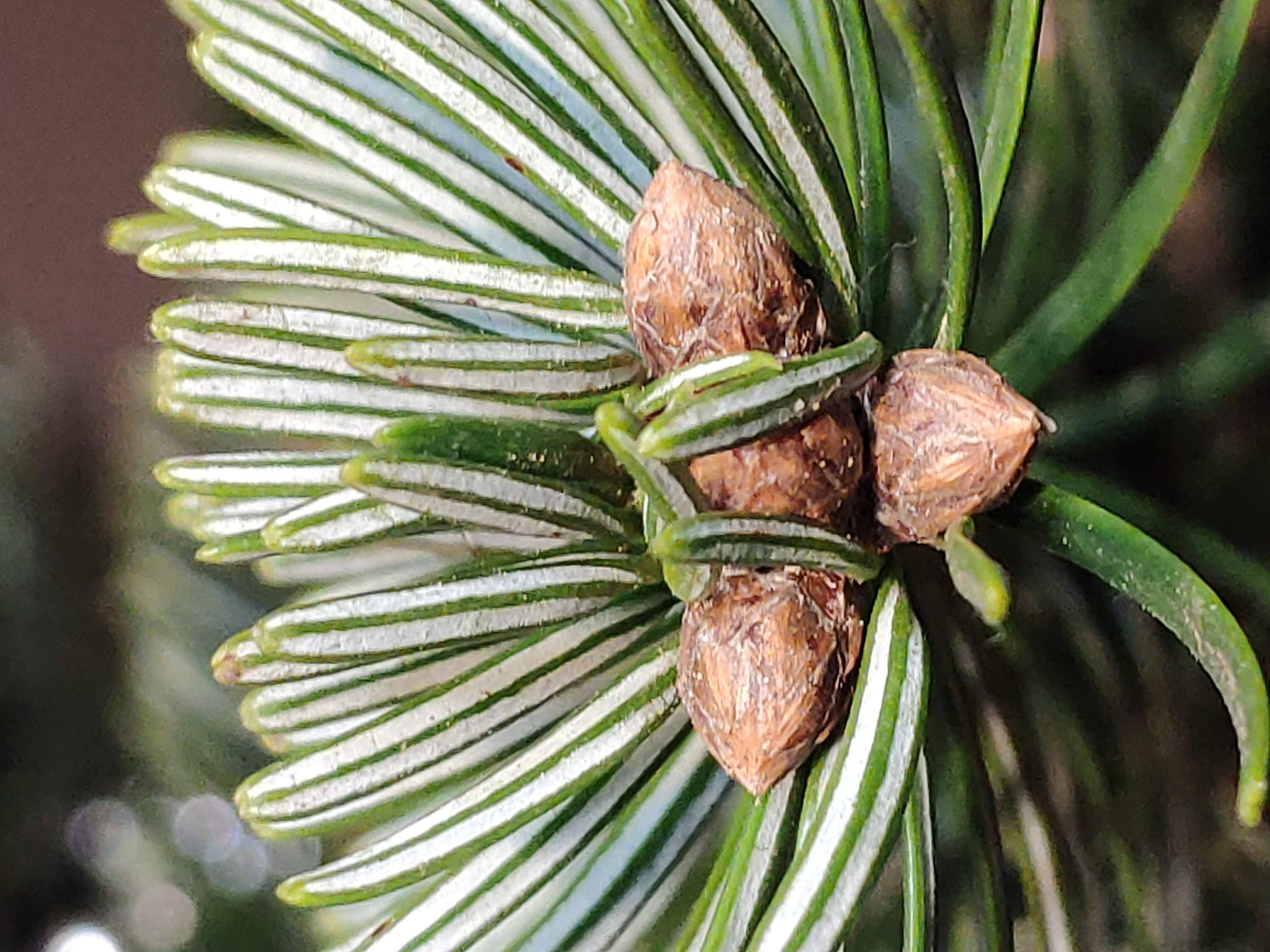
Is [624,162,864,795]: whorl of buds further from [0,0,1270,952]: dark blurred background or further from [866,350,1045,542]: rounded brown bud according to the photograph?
[0,0,1270,952]: dark blurred background

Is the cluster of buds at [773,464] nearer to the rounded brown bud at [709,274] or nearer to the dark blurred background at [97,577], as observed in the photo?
the rounded brown bud at [709,274]

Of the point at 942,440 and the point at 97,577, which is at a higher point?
the point at 942,440

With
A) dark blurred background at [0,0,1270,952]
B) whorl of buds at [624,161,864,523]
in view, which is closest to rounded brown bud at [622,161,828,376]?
whorl of buds at [624,161,864,523]

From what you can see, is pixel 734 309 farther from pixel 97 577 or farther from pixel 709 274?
pixel 97 577

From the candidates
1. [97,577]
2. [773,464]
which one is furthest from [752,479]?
[97,577]

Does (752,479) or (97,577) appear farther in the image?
(97,577)

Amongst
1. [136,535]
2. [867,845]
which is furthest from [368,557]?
[136,535]

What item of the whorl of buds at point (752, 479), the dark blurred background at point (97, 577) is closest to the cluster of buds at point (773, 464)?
the whorl of buds at point (752, 479)
